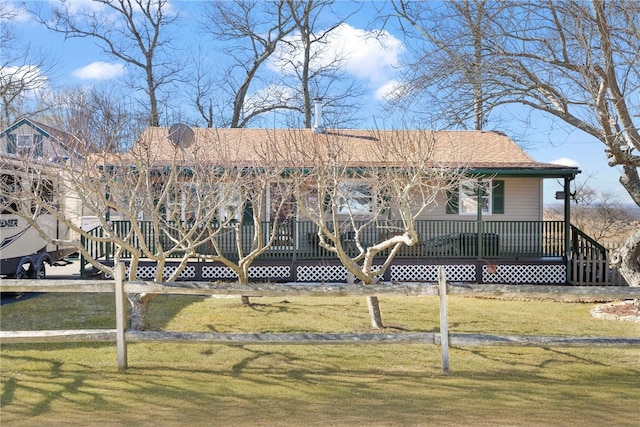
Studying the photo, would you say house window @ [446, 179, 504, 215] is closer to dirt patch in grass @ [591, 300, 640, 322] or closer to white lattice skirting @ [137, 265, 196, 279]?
dirt patch in grass @ [591, 300, 640, 322]

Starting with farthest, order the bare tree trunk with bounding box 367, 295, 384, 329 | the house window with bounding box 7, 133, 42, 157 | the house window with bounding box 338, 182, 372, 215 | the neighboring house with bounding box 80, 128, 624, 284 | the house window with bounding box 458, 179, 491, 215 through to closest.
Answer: the house window with bounding box 458, 179, 491, 215 → the neighboring house with bounding box 80, 128, 624, 284 → the house window with bounding box 338, 182, 372, 215 → the bare tree trunk with bounding box 367, 295, 384, 329 → the house window with bounding box 7, 133, 42, 157

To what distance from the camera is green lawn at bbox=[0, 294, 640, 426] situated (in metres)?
5.30

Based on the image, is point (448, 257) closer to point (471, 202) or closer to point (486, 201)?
point (471, 202)

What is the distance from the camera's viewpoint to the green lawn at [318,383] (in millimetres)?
5297

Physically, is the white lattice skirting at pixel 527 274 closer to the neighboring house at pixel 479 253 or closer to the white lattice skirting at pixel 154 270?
the neighboring house at pixel 479 253

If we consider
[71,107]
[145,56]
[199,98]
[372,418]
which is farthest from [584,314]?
[145,56]

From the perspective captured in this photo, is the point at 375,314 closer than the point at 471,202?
Yes

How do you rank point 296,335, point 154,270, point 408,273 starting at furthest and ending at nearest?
point 408,273 < point 154,270 < point 296,335

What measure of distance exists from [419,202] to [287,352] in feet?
35.4

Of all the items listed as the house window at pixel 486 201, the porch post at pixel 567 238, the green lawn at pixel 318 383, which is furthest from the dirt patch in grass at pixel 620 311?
the house window at pixel 486 201

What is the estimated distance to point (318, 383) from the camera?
250 inches

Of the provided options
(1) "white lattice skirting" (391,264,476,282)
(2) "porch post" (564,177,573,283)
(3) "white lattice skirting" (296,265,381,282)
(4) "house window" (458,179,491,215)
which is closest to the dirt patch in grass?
(2) "porch post" (564,177,573,283)

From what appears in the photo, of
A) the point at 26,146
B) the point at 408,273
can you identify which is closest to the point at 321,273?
the point at 408,273

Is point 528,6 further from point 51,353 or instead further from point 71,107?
point 51,353
